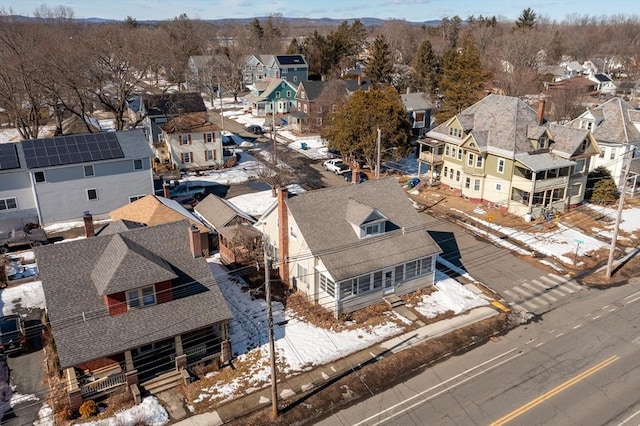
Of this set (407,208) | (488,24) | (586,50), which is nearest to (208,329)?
(407,208)

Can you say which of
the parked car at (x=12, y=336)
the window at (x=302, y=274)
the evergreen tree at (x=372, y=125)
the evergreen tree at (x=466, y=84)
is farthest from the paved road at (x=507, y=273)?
the parked car at (x=12, y=336)

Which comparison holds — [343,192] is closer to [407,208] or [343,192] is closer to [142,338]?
[407,208]

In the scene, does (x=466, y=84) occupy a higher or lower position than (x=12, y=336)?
higher

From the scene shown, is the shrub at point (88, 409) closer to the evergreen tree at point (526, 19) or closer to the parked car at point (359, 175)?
the parked car at point (359, 175)

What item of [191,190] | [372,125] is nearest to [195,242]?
[191,190]

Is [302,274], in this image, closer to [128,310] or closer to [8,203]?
[128,310]

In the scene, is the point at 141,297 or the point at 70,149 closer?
the point at 141,297

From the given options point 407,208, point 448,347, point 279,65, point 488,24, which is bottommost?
point 448,347
